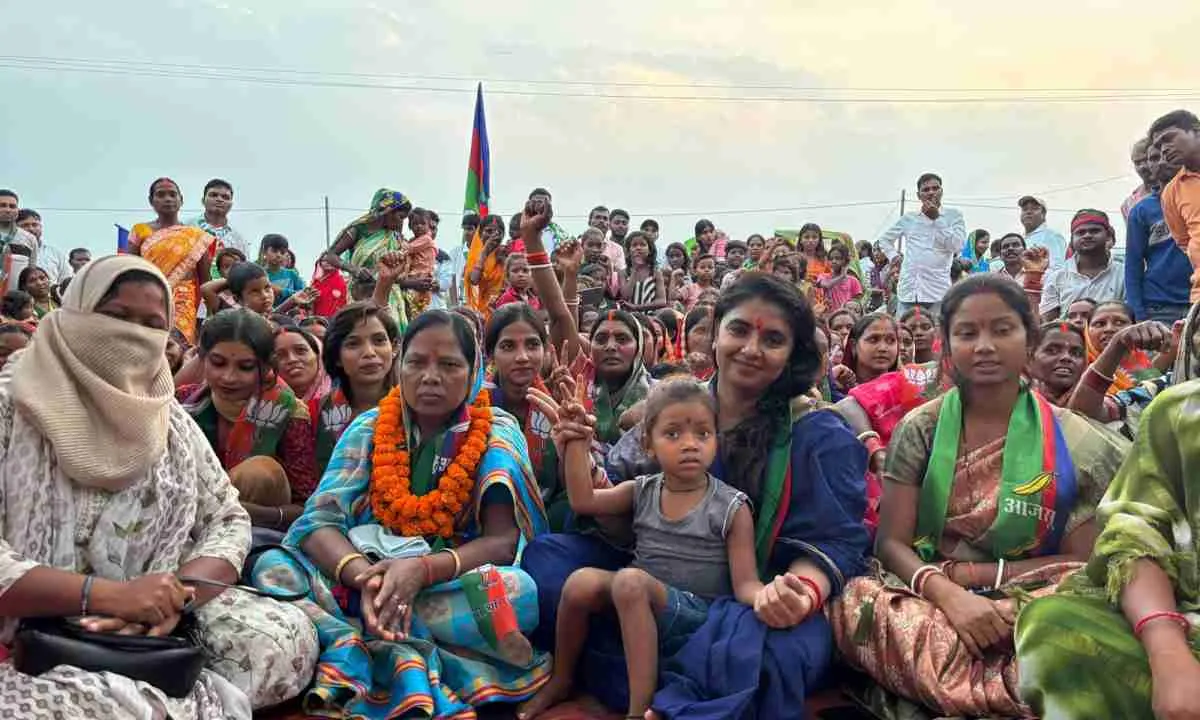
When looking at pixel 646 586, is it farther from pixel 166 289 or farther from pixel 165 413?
pixel 166 289

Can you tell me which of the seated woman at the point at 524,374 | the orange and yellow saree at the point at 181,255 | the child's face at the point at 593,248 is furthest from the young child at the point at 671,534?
the child's face at the point at 593,248

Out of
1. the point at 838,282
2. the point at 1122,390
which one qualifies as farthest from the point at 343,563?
the point at 838,282

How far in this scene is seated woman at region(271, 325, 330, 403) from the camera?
519 cm

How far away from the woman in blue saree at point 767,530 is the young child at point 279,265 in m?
6.89

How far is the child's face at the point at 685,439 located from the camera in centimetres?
354

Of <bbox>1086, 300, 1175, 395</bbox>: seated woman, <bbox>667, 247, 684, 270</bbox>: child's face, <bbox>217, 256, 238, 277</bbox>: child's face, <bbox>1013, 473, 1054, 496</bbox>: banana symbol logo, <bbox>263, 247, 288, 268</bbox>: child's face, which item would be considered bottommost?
<bbox>1013, 473, 1054, 496</bbox>: banana symbol logo

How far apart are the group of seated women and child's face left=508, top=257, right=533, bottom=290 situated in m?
3.98

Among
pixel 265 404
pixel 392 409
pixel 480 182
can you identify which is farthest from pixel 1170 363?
pixel 480 182

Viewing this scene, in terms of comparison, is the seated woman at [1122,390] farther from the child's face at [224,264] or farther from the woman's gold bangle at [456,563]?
the child's face at [224,264]

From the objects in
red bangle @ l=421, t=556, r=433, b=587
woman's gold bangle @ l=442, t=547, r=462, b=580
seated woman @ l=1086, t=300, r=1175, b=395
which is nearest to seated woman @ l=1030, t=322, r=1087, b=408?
seated woman @ l=1086, t=300, r=1175, b=395

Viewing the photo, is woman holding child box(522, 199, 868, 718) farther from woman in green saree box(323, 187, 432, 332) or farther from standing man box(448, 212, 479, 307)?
standing man box(448, 212, 479, 307)

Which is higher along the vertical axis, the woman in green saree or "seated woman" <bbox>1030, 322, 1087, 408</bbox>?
the woman in green saree

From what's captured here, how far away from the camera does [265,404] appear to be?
463cm

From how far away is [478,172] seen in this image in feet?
40.2
